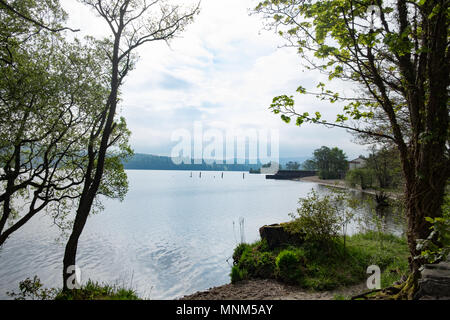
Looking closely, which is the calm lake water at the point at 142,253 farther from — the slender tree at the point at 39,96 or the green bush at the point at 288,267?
the slender tree at the point at 39,96

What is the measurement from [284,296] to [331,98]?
16.2ft

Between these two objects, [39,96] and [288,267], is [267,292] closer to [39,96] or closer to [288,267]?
[288,267]

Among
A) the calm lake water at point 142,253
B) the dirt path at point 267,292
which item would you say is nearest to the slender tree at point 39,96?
the calm lake water at point 142,253

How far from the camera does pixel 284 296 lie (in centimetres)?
656

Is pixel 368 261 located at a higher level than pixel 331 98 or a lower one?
lower

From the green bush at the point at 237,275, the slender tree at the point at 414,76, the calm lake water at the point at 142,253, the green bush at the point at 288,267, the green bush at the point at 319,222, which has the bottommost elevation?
the calm lake water at the point at 142,253

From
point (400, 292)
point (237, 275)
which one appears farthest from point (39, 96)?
point (400, 292)

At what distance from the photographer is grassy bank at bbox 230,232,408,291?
7030 millimetres

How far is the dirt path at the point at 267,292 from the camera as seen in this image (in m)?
6.38

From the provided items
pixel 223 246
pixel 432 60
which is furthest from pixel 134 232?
pixel 432 60

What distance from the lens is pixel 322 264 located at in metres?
7.97

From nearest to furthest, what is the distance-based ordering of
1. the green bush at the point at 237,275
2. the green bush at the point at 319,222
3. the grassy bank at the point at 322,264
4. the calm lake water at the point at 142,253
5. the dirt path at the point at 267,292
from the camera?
the dirt path at the point at 267,292 < the grassy bank at the point at 322,264 < the green bush at the point at 237,275 < the green bush at the point at 319,222 < the calm lake water at the point at 142,253

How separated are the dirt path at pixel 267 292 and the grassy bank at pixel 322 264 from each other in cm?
26
